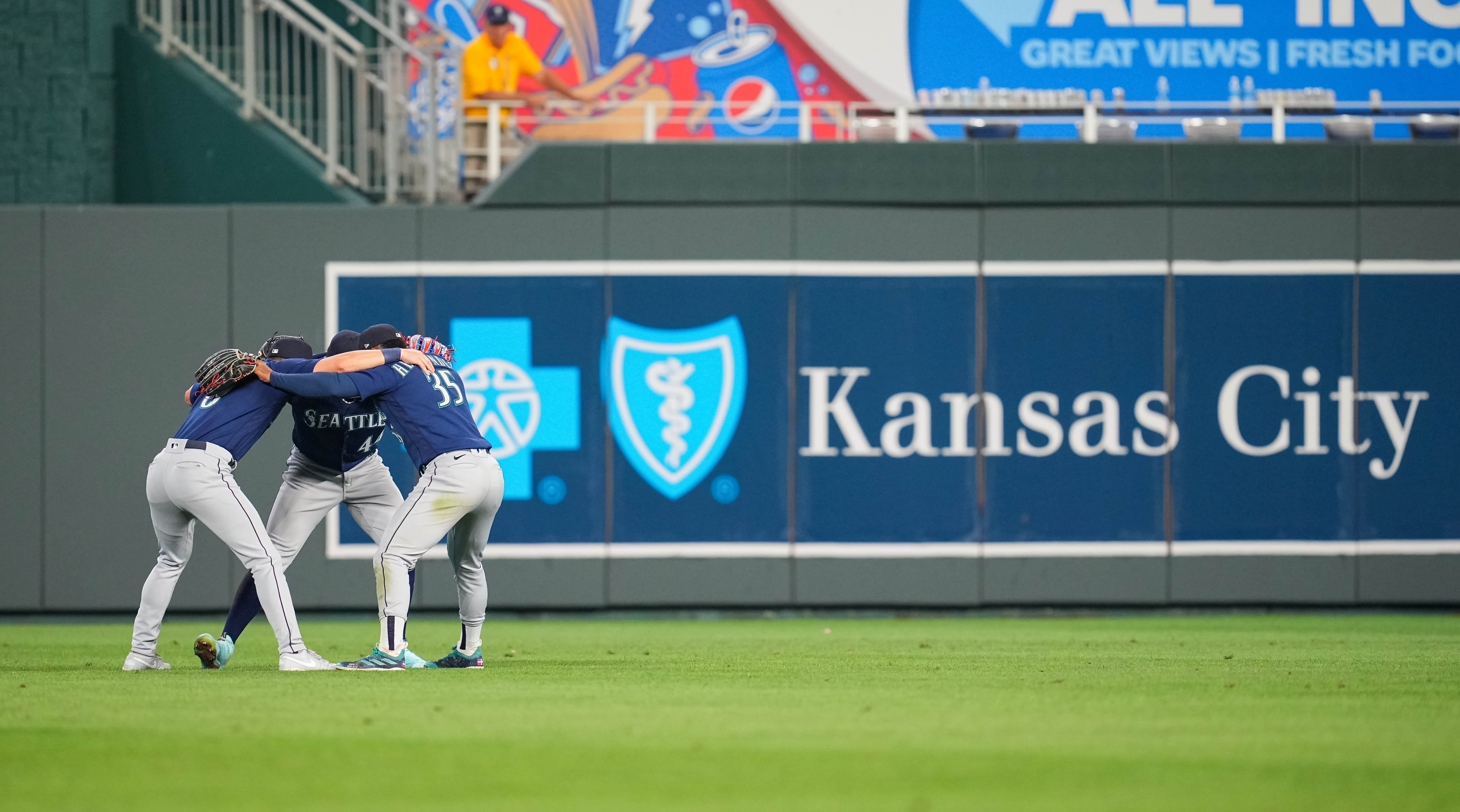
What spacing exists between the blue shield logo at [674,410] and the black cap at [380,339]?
542 cm

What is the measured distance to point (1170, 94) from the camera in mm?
15766

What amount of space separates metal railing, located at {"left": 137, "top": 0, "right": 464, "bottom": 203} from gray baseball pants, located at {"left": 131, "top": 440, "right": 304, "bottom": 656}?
20.4 feet

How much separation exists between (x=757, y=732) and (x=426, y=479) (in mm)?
2813

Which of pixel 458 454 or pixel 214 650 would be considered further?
pixel 214 650

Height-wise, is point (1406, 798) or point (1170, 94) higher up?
point (1170, 94)

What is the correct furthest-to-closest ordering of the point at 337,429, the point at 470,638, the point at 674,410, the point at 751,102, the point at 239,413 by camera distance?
the point at 751,102 < the point at 674,410 < the point at 337,429 < the point at 470,638 < the point at 239,413

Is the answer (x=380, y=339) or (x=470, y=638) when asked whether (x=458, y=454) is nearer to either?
(x=380, y=339)

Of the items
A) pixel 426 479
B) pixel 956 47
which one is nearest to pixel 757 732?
pixel 426 479

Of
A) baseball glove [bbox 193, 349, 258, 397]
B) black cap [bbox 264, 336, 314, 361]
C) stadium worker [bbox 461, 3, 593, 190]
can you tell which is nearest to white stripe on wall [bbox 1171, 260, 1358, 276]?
stadium worker [bbox 461, 3, 593, 190]

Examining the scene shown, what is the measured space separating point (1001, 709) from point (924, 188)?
26.0ft

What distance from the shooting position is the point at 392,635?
7977 mm

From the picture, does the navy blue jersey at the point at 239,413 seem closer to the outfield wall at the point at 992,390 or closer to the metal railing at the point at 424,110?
the outfield wall at the point at 992,390

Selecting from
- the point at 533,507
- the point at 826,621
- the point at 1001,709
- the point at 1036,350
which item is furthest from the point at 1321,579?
the point at 1001,709

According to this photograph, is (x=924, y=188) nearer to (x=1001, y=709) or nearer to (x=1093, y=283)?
(x=1093, y=283)
